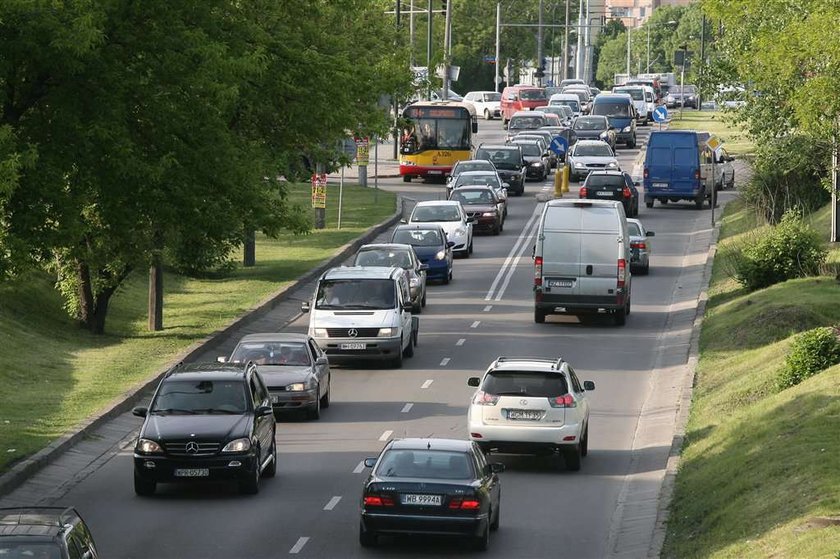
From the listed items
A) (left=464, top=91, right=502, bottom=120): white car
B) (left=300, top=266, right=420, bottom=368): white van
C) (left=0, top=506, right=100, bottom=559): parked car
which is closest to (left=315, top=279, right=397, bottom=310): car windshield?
(left=300, top=266, right=420, bottom=368): white van

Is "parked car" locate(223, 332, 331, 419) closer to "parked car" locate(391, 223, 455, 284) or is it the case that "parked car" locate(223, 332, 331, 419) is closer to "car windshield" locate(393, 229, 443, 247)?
"parked car" locate(391, 223, 455, 284)

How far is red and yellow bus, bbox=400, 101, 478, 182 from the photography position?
67.8 m

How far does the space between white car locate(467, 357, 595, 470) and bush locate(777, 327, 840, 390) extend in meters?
4.04

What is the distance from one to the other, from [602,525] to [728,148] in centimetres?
6601

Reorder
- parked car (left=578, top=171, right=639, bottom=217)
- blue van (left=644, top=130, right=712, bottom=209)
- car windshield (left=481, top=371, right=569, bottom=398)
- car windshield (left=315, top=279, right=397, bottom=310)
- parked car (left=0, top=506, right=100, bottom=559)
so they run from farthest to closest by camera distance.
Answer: blue van (left=644, top=130, right=712, bottom=209) < parked car (left=578, top=171, right=639, bottom=217) < car windshield (left=315, top=279, right=397, bottom=310) < car windshield (left=481, top=371, right=569, bottom=398) < parked car (left=0, top=506, right=100, bottom=559)

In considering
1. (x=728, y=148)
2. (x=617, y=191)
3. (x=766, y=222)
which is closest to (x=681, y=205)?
(x=617, y=191)

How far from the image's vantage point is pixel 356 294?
32.5 meters

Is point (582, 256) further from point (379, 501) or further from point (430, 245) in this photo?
point (379, 501)

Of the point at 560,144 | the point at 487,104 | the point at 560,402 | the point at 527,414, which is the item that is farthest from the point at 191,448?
the point at 487,104

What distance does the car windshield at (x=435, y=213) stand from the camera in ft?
155

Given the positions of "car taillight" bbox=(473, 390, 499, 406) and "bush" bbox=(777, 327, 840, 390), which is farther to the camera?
"bush" bbox=(777, 327, 840, 390)

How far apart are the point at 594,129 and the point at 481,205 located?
1183 inches

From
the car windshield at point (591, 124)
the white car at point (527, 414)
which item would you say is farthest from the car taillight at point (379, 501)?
the car windshield at point (591, 124)

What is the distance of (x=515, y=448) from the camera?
2311 cm
